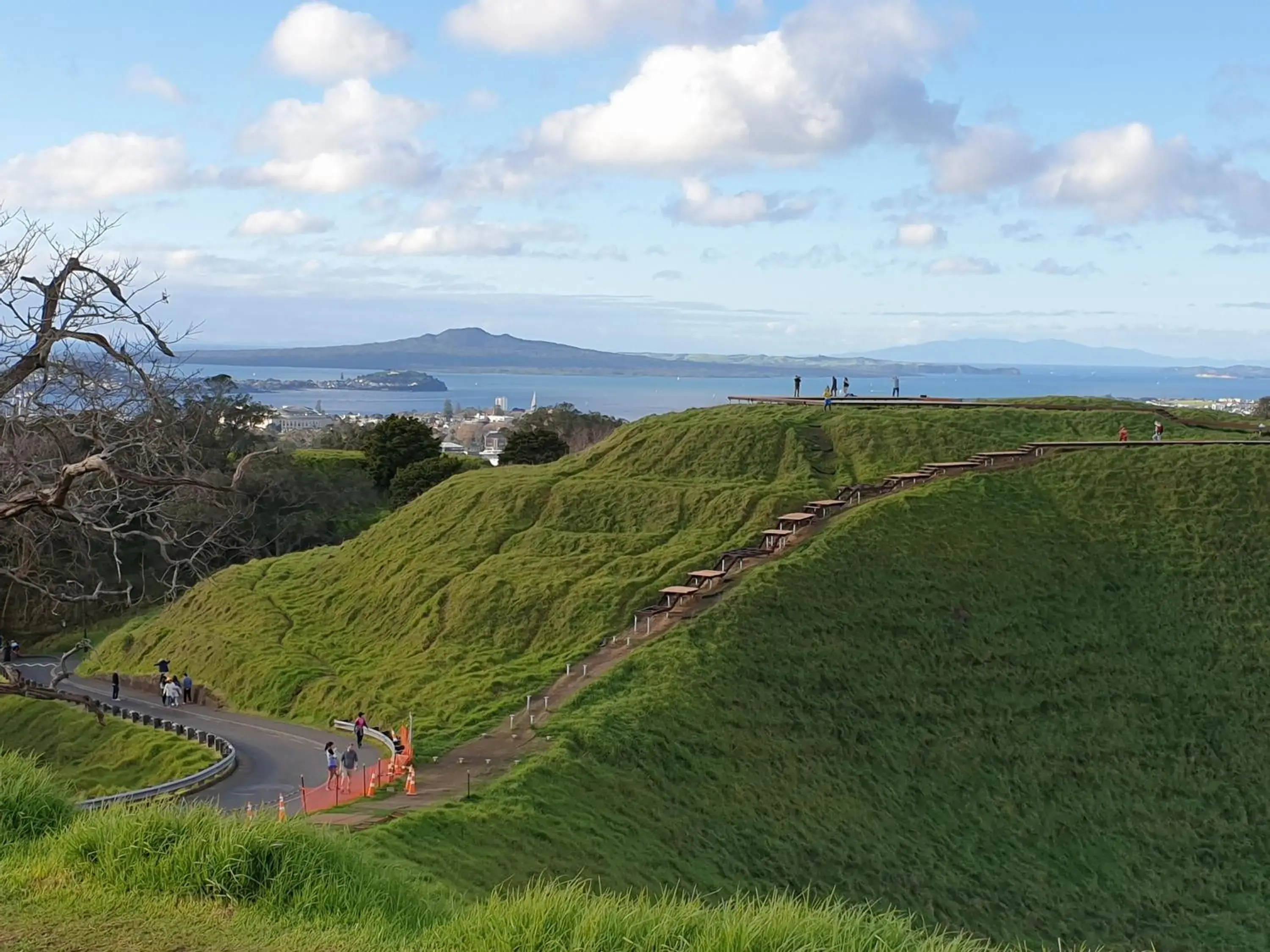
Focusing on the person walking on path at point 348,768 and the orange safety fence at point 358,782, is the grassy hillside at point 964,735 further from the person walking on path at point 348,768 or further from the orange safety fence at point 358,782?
the person walking on path at point 348,768

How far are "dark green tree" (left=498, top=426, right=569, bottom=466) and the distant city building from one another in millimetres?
48207

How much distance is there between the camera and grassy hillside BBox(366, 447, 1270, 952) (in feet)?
81.7

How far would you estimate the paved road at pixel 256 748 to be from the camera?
25266 millimetres

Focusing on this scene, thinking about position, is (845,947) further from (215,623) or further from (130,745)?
(215,623)

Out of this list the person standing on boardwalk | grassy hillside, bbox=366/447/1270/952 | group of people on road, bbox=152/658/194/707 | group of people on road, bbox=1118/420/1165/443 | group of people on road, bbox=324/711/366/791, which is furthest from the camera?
group of people on road, bbox=1118/420/1165/443

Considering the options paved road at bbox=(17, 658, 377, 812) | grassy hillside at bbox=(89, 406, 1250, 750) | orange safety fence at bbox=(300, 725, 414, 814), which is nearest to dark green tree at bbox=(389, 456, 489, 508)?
grassy hillside at bbox=(89, 406, 1250, 750)

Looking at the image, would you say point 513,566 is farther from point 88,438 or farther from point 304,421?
point 304,421

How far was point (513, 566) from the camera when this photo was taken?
40250mm

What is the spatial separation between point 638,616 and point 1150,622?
54.4 ft

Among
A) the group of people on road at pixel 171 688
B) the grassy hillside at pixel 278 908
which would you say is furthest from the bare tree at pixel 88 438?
the group of people on road at pixel 171 688

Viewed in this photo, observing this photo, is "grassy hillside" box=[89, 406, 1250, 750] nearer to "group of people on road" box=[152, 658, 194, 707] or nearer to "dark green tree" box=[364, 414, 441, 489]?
"group of people on road" box=[152, 658, 194, 707]

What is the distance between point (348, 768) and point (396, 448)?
50340 millimetres

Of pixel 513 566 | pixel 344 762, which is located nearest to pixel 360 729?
pixel 344 762

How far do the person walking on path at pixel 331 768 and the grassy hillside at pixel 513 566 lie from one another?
236 centimetres
